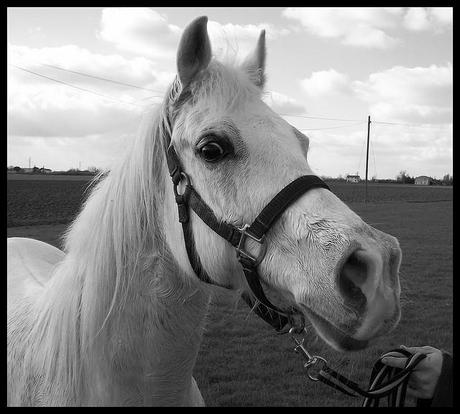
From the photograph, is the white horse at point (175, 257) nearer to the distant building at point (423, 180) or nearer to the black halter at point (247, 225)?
the black halter at point (247, 225)

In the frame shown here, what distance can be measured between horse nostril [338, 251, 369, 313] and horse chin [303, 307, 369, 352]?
147 millimetres

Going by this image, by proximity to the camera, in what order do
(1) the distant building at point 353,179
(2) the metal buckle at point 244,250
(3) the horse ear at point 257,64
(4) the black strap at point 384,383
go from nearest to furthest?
(2) the metal buckle at point 244,250 → (4) the black strap at point 384,383 → (3) the horse ear at point 257,64 → (1) the distant building at point 353,179

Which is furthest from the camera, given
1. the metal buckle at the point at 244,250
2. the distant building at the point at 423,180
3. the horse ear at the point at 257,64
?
the distant building at the point at 423,180

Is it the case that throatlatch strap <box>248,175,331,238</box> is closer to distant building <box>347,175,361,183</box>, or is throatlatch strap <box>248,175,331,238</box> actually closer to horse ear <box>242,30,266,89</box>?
horse ear <box>242,30,266,89</box>

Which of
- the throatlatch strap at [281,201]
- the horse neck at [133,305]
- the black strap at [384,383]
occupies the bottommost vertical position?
the black strap at [384,383]

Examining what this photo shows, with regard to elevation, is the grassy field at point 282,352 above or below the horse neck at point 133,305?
below

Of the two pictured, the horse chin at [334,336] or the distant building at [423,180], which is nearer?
the horse chin at [334,336]

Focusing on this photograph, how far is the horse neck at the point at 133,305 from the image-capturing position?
7.59 feet

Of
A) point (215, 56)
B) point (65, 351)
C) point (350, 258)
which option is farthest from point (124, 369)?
point (215, 56)

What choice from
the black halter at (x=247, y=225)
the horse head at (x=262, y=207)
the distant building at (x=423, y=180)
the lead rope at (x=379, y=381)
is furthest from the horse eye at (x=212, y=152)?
the distant building at (x=423, y=180)

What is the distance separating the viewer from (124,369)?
2.30 meters

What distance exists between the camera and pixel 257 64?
2.78 m

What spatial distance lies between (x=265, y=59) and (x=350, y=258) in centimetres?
167
